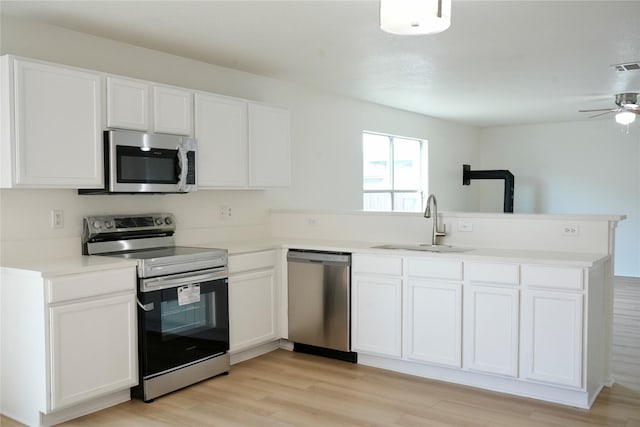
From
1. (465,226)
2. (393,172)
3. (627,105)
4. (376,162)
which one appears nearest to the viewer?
(465,226)

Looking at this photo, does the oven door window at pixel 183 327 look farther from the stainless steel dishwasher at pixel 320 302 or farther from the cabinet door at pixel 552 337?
the cabinet door at pixel 552 337

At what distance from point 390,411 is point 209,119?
95.9 inches

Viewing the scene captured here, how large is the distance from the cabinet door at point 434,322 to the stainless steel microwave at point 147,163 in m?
1.79

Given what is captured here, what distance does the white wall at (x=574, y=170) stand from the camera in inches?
338

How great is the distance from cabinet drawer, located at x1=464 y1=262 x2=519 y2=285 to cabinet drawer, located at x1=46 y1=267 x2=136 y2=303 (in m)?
2.12

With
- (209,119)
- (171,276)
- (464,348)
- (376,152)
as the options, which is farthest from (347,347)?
(376,152)

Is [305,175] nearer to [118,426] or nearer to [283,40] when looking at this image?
[283,40]

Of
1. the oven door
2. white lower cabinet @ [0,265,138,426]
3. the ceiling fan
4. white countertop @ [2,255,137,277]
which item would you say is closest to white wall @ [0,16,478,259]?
white countertop @ [2,255,137,277]

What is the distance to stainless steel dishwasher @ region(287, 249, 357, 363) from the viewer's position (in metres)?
4.26

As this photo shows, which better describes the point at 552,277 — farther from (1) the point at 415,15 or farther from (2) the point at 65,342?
(2) the point at 65,342

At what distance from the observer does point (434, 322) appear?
12.6 feet

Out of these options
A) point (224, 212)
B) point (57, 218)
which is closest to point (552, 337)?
point (224, 212)

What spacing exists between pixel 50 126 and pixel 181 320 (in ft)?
4.72

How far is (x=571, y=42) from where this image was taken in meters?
4.10
